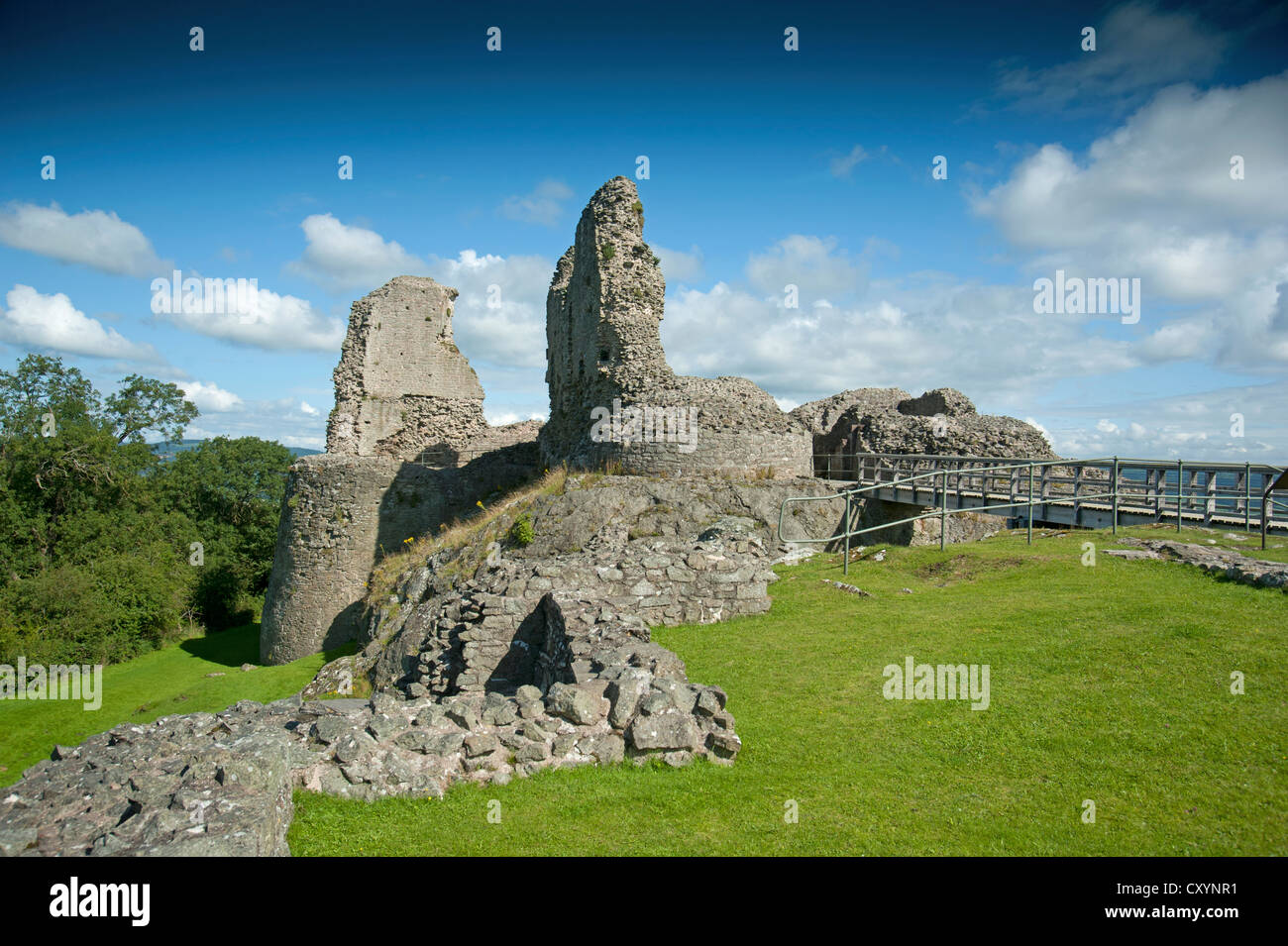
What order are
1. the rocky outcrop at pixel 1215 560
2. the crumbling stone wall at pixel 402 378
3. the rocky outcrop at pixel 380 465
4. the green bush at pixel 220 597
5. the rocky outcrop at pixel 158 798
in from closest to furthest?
1. the rocky outcrop at pixel 158 798
2. the rocky outcrop at pixel 1215 560
3. the rocky outcrop at pixel 380 465
4. the crumbling stone wall at pixel 402 378
5. the green bush at pixel 220 597

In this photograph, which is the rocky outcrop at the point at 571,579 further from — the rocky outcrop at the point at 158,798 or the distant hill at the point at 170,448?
the distant hill at the point at 170,448

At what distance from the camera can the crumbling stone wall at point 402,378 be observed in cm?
2603

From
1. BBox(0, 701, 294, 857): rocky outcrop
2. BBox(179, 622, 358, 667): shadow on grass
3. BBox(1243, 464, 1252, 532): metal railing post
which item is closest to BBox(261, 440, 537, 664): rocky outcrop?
BBox(179, 622, 358, 667): shadow on grass

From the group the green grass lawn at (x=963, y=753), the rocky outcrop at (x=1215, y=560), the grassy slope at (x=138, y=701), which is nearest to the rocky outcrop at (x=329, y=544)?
the grassy slope at (x=138, y=701)

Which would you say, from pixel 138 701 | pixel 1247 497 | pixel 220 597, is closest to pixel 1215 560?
pixel 1247 497

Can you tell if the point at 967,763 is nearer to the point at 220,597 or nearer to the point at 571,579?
the point at 571,579

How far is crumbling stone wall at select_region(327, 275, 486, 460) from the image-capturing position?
26031mm

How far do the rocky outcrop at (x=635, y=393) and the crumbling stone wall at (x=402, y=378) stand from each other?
23.6ft
